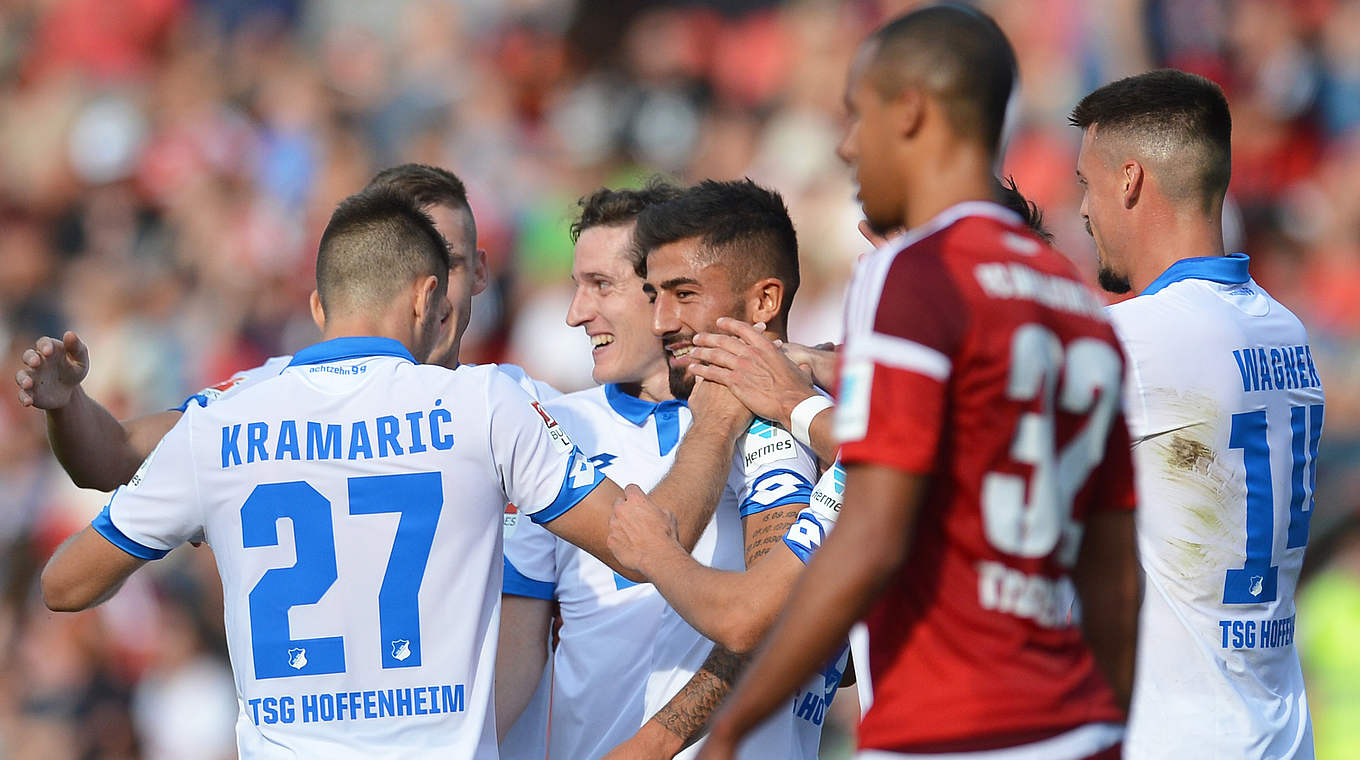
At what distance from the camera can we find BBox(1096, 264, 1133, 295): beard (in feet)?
14.1

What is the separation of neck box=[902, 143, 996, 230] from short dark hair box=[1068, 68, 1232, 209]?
1.63m

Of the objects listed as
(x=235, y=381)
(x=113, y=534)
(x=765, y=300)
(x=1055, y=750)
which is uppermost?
(x=765, y=300)

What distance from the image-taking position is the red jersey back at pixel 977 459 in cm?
252

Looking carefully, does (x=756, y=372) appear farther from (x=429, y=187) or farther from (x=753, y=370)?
(x=429, y=187)

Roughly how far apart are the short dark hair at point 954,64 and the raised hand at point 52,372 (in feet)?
8.35

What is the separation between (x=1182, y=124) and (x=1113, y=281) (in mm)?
491

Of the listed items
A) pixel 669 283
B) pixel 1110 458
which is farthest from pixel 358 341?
pixel 1110 458

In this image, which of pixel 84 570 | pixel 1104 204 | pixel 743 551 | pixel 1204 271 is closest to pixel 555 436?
pixel 743 551

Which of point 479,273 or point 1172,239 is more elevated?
point 1172,239

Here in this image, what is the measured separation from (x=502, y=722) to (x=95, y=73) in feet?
37.0

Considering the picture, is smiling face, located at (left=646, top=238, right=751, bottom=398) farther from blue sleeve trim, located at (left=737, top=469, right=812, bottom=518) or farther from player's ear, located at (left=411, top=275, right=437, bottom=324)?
player's ear, located at (left=411, top=275, right=437, bottom=324)

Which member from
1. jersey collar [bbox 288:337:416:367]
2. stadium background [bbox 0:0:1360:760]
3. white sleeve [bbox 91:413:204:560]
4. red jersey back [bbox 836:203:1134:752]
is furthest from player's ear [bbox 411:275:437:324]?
stadium background [bbox 0:0:1360:760]

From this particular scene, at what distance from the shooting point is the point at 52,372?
4215mm

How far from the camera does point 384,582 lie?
364 cm
